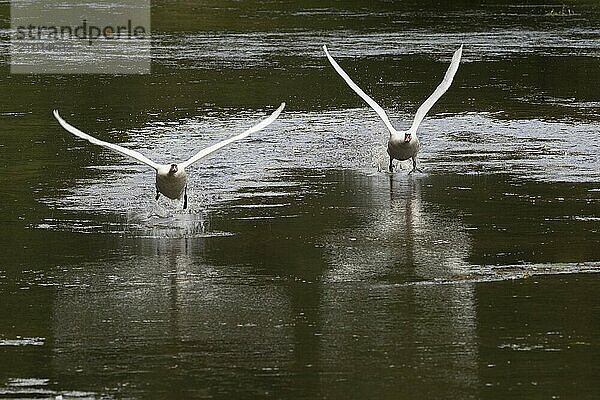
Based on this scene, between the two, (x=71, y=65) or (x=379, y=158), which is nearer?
(x=379, y=158)

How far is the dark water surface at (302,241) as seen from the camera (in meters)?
9.56

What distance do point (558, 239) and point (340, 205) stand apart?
2.39 m

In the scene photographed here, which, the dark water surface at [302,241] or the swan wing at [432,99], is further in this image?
the swan wing at [432,99]

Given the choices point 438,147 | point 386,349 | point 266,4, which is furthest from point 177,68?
point 386,349

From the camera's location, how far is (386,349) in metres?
9.93

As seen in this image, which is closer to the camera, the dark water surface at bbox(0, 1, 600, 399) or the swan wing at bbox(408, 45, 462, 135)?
the dark water surface at bbox(0, 1, 600, 399)

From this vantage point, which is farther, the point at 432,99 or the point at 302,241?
the point at 432,99

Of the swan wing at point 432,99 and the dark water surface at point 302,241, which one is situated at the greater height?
the swan wing at point 432,99

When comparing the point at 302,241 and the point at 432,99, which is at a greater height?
the point at 432,99

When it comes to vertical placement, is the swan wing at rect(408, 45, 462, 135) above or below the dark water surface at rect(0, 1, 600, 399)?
above

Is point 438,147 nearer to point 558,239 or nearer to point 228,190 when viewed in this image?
point 228,190

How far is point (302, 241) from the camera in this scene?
13375 mm

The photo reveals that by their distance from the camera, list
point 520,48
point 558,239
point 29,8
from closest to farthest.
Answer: point 558,239
point 520,48
point 29,8

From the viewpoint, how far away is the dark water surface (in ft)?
31.4
